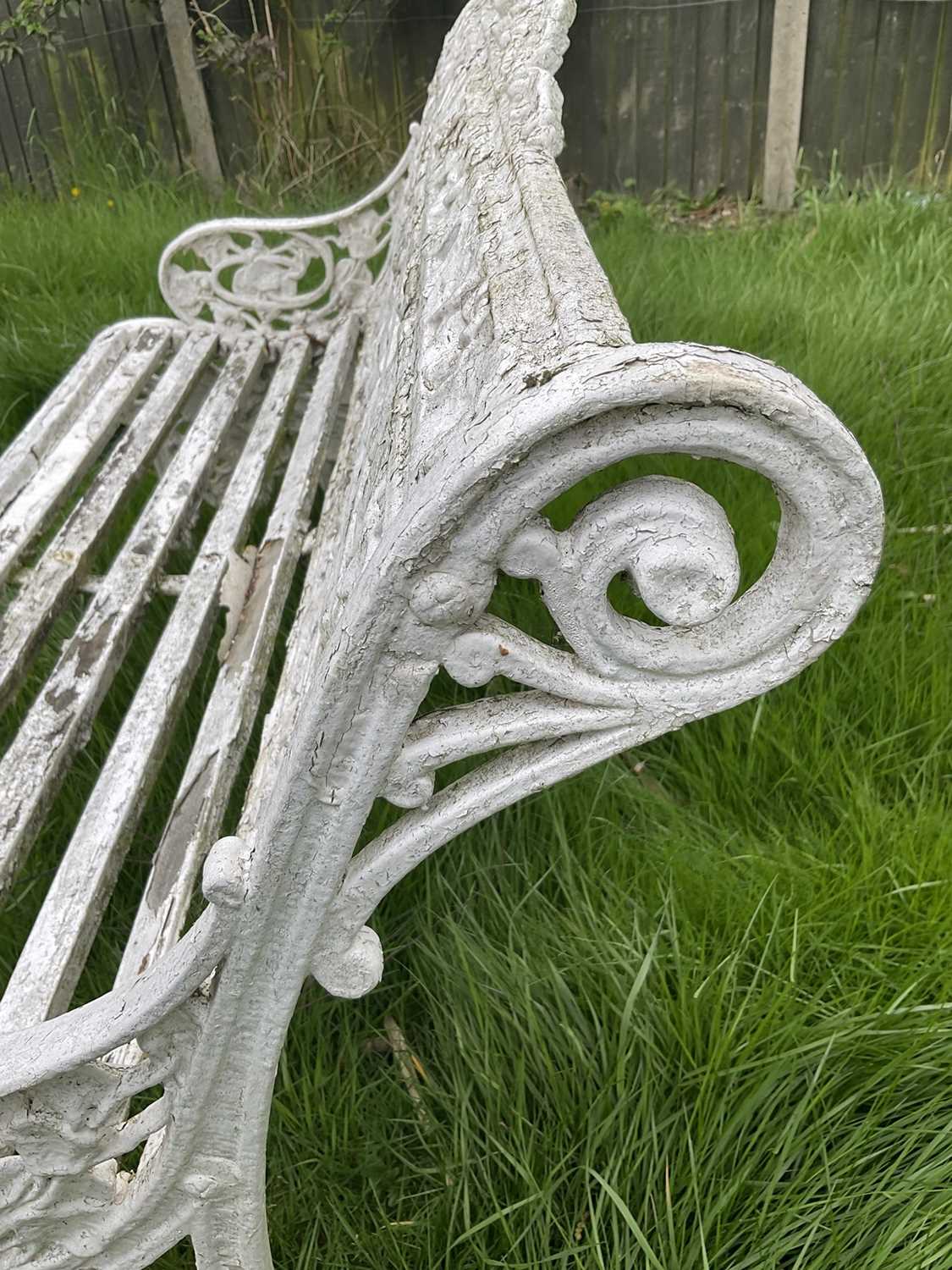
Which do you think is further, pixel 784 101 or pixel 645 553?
pixel 784 101

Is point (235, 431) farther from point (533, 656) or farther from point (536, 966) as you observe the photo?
point (533, 656)

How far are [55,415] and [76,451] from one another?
141 millimetres

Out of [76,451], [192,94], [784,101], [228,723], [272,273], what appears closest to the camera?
[228,723]

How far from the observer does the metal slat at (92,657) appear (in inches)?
49.0

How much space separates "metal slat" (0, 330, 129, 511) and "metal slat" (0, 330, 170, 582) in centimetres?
2

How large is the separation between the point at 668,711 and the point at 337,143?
503 centimetres

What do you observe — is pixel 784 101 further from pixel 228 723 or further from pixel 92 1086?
pixel 92 1086

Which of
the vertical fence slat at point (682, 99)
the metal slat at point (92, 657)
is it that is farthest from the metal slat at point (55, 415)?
the vertical fence slat at point (682, 99)

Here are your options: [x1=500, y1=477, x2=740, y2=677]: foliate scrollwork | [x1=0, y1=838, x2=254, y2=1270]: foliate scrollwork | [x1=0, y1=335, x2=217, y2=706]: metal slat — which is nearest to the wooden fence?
[x1=0, y1=335, x2=217, y2=706]: metal slat

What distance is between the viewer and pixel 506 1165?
131cm

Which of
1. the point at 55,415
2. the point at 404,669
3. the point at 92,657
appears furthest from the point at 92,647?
the point at 404,669

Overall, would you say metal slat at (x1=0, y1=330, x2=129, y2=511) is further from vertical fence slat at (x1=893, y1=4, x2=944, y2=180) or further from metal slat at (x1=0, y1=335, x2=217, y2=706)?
vertical fence slat at (x1=893, y1=4, x2=944, y2=180)

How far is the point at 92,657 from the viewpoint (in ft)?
4.83

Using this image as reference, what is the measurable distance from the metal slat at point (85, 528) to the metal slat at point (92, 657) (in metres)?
0.05
